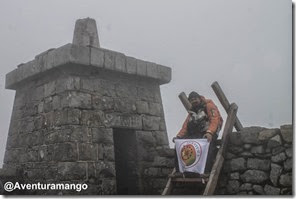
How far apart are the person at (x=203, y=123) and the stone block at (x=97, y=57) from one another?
1.30 meters

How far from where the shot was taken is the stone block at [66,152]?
441 centimetres

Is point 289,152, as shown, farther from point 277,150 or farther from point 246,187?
point 246,187

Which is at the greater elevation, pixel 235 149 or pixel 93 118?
pixel 93 118

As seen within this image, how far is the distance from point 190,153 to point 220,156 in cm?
34

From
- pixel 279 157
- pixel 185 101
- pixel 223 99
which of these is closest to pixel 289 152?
pixel 279 157

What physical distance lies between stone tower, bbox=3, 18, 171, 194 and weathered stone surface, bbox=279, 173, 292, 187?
5.17 feet

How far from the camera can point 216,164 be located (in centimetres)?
396

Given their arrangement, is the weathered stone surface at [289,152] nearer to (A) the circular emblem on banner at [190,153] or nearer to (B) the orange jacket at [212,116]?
(B) the orange jacket at [212,116]

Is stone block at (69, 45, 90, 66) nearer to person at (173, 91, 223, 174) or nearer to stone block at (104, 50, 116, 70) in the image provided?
stone block at (104, 50, 116, 70)

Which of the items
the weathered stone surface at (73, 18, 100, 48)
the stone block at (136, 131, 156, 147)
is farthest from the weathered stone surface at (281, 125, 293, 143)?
the weathered stone surface at (73, 18, 100, 48)

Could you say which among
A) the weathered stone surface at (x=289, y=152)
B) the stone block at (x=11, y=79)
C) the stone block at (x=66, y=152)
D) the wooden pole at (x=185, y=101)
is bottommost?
the weathered stone surface at (x=289, y=152)

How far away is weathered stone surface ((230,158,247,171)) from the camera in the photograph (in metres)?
3.99

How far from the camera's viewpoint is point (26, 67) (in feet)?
17.6

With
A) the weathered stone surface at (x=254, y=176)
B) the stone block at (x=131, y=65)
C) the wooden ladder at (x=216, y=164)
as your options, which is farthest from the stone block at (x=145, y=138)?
the weathered stone surface at (x=254, y=176)
